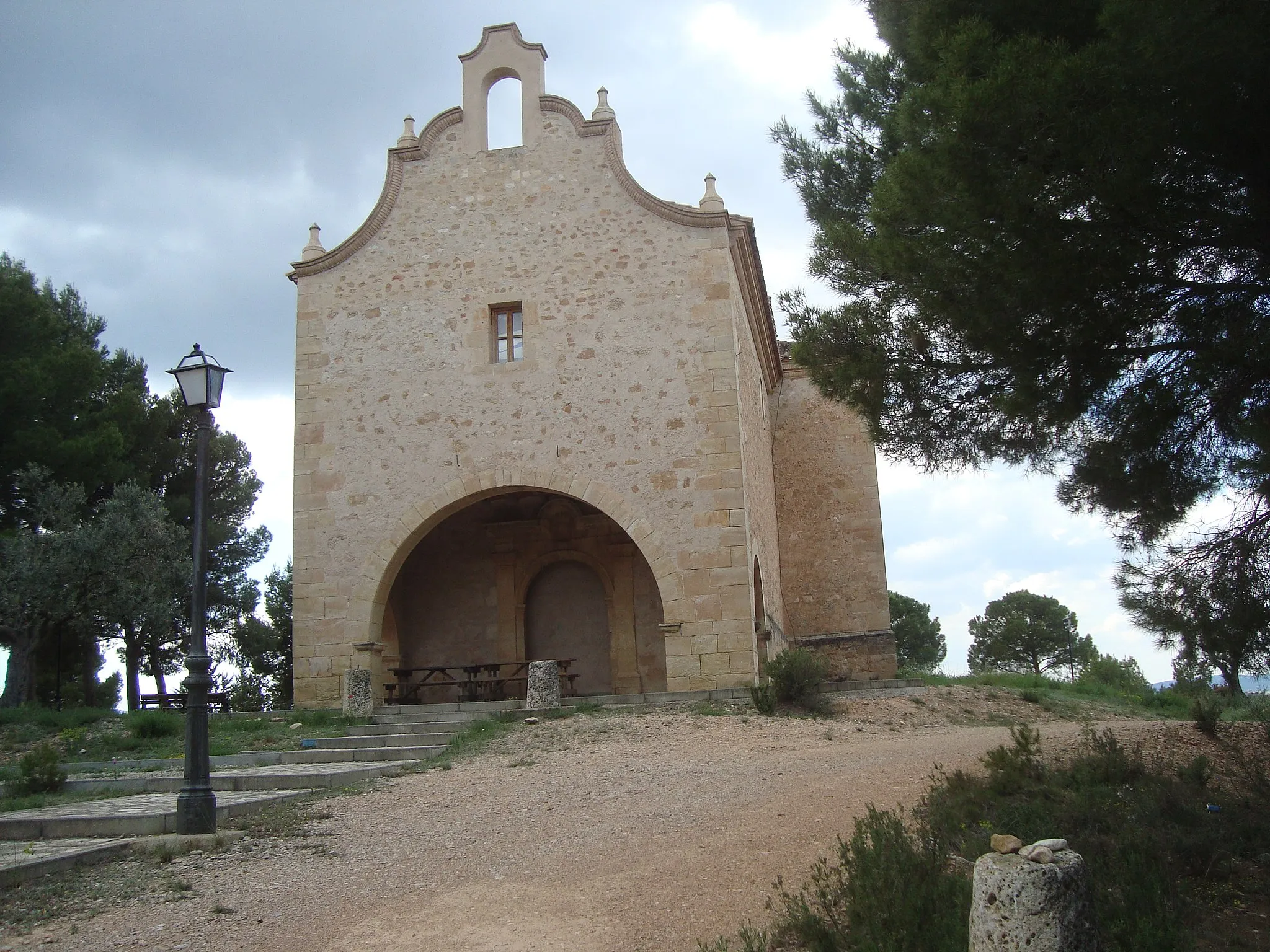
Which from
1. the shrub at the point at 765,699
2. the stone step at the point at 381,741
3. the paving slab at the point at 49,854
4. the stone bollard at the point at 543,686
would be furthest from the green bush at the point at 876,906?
the stone bollard at the point at 543,686

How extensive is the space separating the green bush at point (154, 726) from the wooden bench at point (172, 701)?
242 inches

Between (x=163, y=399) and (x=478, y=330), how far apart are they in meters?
12.7

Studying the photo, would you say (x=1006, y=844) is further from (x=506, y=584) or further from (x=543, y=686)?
(x=506, y=584)

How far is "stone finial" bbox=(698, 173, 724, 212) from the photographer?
1561 cm

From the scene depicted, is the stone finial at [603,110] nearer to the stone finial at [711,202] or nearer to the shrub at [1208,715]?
the stone finial at [711,202]

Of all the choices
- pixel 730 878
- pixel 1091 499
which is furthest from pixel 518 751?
pixel 1091 499

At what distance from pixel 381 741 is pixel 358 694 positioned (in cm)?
250

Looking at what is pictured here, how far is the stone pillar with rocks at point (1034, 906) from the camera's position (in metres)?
3.42

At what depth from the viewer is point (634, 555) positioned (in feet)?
56.3

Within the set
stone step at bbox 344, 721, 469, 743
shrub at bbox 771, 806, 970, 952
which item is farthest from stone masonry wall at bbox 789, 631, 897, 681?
shrub at bbox 771, 806, 970, 952

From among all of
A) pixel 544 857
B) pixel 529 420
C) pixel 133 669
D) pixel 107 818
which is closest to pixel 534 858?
pixel 544 857

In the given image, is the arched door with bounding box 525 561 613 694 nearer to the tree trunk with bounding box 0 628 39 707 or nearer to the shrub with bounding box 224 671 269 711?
the tree trunk with bounding box 0 628 39 707

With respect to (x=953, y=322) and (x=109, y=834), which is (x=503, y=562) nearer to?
(x=109, y=834)

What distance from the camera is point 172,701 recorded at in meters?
19.7
